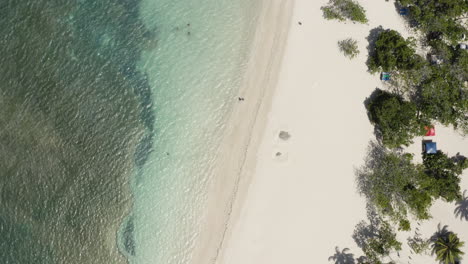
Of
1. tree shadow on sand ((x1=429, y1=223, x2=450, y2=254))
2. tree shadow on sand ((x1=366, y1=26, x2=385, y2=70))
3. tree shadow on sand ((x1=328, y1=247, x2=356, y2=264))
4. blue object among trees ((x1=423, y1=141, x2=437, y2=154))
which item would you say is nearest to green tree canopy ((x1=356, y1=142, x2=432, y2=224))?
blue object among trees ((x1=423, y1=141, x2=437, y2=154))

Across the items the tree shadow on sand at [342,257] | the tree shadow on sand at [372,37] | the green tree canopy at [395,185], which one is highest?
Result: the tree shadow on sand at [372,37]

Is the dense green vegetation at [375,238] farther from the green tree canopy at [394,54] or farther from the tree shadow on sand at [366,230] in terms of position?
the green tree canopy at [394,54]

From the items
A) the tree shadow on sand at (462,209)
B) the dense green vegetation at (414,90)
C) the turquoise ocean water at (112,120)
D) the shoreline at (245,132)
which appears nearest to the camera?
the dense green vegetation at (414,90)

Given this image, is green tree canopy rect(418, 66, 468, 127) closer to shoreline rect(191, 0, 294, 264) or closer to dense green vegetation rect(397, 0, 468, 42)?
dense green vegetation rect(397, 0, 468, 42)

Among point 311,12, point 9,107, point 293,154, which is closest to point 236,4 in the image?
point 311,12

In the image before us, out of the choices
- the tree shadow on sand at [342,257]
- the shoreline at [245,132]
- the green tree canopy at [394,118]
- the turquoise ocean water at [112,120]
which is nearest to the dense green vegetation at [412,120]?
the green tree canopy at [394,118]

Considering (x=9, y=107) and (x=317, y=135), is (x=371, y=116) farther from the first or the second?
(x=9, y=107)
